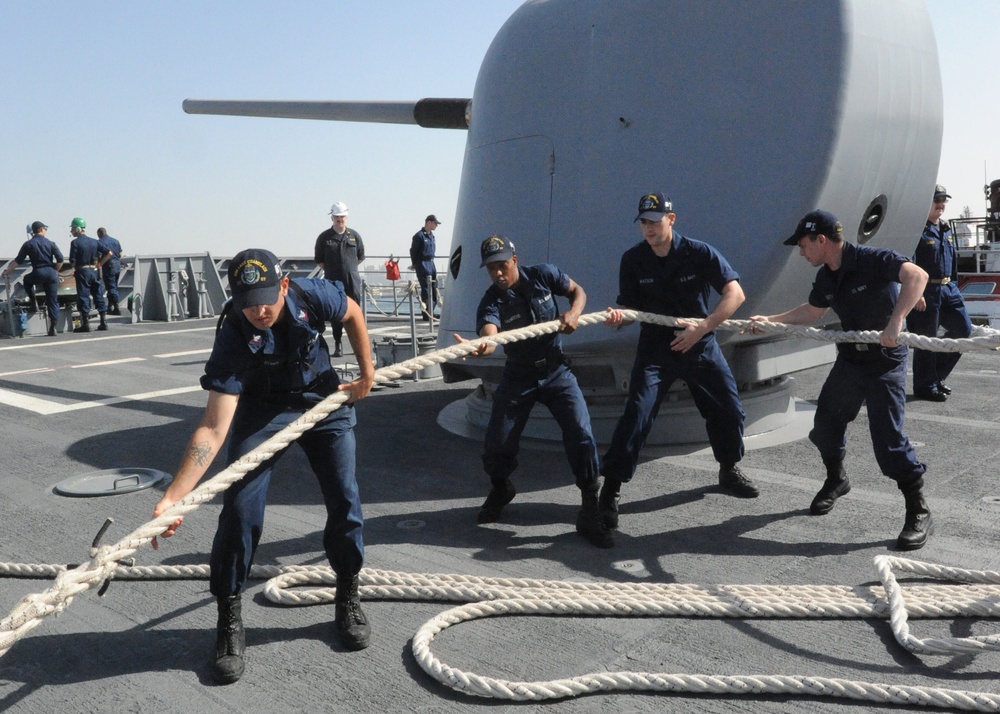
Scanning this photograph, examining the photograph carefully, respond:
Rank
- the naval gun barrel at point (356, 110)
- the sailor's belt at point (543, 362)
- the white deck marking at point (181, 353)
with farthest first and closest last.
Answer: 1. the white deck marking at point (181, 353)
2. the naval gun barrel at point (356, 110)
3. the sailor's belt at point (543, 362)

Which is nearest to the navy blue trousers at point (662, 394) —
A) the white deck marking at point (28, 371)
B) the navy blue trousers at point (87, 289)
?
the white deck marking at point (28, 371)

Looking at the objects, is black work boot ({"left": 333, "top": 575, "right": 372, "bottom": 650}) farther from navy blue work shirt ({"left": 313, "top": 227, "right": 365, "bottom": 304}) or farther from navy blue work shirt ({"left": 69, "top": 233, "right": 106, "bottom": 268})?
navy blue work shirt ({"left": 69, "top": 233, "right": 106, "bottom": 268})

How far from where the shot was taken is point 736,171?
455cm

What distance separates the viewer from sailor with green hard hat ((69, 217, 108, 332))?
13750mm

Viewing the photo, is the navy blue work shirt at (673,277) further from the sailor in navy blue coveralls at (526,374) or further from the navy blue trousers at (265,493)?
the navy blue trousers at (265,493)

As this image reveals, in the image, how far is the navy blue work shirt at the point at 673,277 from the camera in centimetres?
410

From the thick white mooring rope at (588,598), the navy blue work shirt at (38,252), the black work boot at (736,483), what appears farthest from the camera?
the navy blue work shirt at (38,252)

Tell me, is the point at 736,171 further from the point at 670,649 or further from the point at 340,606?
the point at 340,606

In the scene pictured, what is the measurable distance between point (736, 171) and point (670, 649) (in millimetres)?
2680

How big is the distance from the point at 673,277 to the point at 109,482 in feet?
10.8

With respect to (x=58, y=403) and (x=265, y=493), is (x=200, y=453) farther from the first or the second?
(x=58, y=403)

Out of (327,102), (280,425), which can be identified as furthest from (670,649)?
(327,102)

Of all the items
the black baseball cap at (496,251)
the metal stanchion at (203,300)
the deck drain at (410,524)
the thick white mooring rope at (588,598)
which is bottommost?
the deck drain at (410,524)

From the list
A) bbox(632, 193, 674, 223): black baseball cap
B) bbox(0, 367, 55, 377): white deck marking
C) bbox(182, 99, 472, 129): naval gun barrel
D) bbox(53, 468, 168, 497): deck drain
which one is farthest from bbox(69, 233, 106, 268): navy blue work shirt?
bbox(632, 193, 674, 223): black baseball cap
